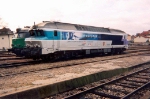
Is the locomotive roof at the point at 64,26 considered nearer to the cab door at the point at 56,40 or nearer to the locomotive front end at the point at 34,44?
the cab door at the point at 56,40

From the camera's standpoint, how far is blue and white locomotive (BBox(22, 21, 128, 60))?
16.1 meters

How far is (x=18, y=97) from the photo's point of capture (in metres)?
6.44

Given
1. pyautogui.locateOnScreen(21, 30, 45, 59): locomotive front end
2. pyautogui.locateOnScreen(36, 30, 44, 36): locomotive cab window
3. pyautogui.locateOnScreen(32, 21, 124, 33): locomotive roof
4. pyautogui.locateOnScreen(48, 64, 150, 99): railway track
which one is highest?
pyautogui.locateOnScreen(32, 21, 124, 33): locomotive roof

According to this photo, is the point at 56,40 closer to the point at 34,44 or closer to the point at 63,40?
the point at 63,40

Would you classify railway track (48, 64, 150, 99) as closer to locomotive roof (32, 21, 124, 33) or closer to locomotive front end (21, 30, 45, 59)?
locomotive front end (21, 30, 45, 59)

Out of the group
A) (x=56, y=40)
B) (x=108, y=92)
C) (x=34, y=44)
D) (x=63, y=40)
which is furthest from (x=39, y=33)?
(x=108, y=92)

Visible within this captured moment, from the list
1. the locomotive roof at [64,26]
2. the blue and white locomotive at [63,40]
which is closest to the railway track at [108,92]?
the blue and white locomotive at [63,40]

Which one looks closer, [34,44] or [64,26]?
[34,44]

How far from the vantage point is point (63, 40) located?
1789 cm

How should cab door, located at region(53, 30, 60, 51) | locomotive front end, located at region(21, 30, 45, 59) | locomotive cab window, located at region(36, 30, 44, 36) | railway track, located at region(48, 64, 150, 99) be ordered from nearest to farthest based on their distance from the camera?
railway track, located at region(48, 64, 150, 99), locomotive front end, located at region(21, 30, 45, 59), locomotive cab window, located at region(36, 30, 44, 36), cab door, located at region(53, 30, 60, 51)

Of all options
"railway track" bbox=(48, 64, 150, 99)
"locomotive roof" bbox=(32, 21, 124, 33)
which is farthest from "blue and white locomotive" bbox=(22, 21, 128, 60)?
"railway track" bbox=(48, 64, 150, 99)

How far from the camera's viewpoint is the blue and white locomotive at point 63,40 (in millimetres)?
16062

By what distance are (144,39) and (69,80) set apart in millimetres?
109914

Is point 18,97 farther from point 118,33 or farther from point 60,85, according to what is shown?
point 118,33
